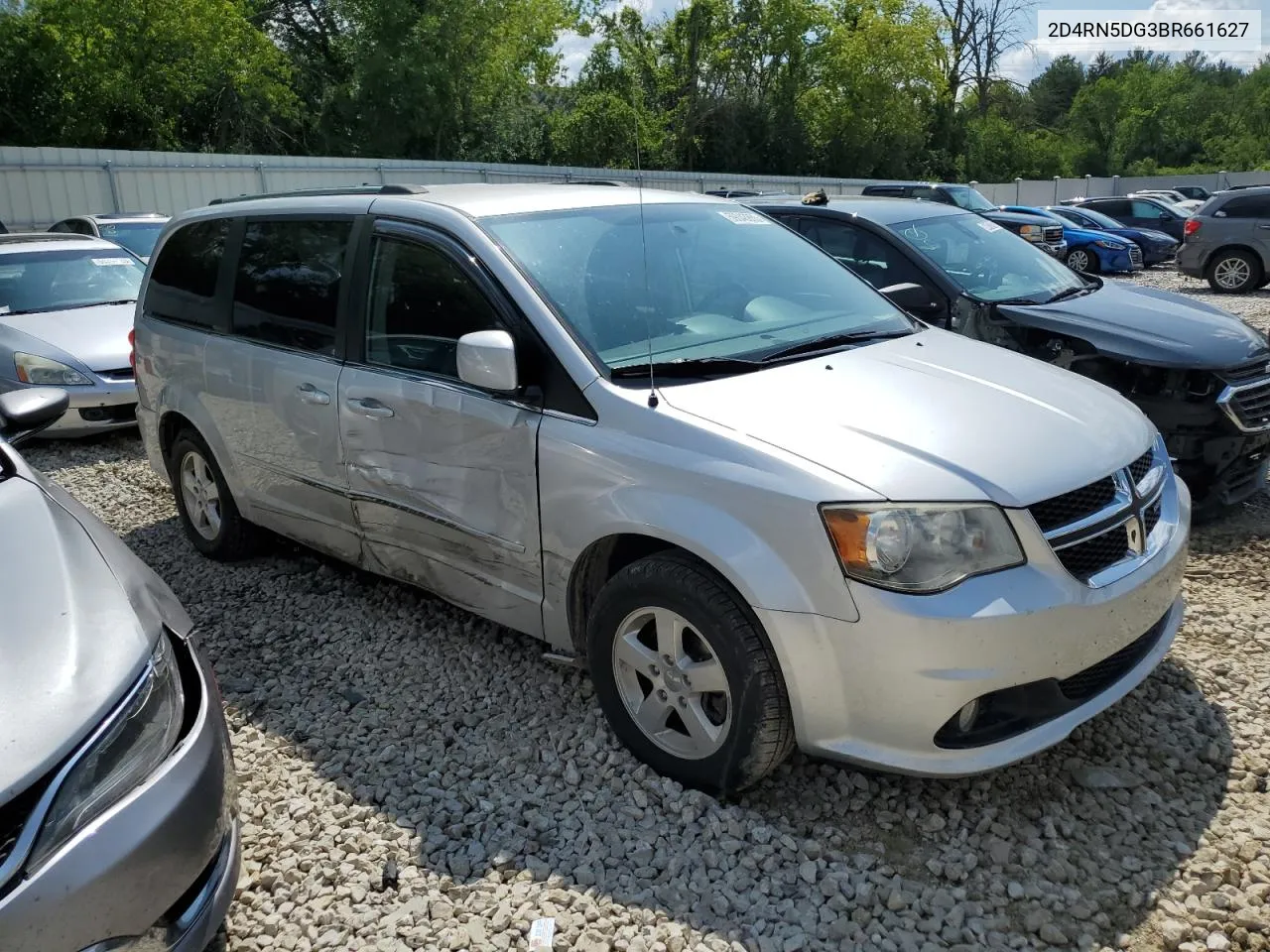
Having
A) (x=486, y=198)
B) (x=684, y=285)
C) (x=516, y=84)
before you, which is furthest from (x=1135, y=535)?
(x=516, y=84)

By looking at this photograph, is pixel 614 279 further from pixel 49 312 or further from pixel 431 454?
pixel 49 312

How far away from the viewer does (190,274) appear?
5.04 m

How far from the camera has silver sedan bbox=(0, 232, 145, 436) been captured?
7629 millimetres

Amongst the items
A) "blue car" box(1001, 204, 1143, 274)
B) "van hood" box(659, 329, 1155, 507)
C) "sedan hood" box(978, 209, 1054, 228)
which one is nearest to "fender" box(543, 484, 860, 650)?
"van hood" box(659, 329, 1155, 507)

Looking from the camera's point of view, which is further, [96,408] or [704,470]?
[96,408]

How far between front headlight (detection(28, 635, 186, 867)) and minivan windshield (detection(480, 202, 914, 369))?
159 centimetres

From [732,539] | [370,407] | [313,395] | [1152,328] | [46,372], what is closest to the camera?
[732,539]

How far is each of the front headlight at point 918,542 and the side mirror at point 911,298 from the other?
254cm

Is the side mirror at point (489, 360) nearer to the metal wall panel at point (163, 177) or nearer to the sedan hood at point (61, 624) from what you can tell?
the sedan hood at point (61, 624)

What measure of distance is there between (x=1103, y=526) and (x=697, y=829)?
56.7 inches

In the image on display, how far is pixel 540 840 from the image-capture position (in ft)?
9.78

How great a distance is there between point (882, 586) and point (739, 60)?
158ft

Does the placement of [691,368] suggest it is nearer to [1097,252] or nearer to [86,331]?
[86,331]

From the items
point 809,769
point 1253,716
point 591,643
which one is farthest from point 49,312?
point 1253,716
